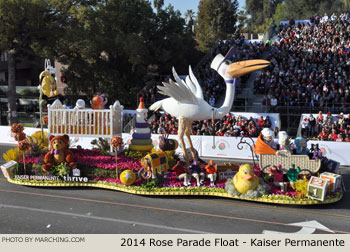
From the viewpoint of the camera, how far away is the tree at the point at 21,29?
1021 inches

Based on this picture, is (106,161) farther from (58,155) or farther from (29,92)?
(29,92)

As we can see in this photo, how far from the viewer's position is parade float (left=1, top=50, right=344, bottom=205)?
11555mm

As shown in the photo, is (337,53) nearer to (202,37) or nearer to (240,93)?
(240,93)

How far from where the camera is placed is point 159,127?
22719 millimetres

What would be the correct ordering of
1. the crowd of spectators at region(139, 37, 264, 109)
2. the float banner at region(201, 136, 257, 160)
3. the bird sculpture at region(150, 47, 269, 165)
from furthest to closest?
the crowd of spectators at region(139, 37, 264, 109) → the float banner at region(201, 136, 257, 160) → the bird sculpture at region(150, 47, 269, 165)

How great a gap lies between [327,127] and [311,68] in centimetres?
912

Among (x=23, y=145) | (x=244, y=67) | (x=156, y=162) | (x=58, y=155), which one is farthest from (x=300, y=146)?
(x=23, y=145)

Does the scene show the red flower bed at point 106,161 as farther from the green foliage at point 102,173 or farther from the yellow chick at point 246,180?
the yellow chick at point 246,180

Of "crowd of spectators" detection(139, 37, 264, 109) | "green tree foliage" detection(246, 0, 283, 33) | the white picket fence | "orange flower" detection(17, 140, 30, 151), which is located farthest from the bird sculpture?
"green tree foliage" detection(246, 0, 283, 33)

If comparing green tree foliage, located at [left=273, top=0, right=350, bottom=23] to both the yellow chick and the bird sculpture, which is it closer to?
the bird sculpture

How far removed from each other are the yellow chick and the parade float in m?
0.03

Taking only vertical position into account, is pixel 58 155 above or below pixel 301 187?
above

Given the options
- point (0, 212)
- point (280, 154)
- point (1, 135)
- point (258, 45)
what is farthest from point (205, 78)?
point (0, 212)

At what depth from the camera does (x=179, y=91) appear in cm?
1329
